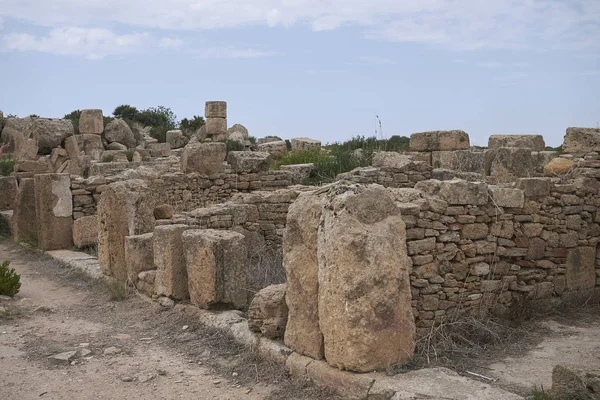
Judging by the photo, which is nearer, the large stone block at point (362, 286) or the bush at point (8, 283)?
the large stone block at point (362, 286)

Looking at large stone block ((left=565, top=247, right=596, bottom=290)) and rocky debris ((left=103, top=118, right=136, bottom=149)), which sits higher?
rocky debris ((left=103, top=118, right=136, bottom=149))

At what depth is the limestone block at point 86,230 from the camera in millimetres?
12391

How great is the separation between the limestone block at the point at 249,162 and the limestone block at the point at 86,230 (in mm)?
2760

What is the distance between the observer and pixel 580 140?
9.31 m

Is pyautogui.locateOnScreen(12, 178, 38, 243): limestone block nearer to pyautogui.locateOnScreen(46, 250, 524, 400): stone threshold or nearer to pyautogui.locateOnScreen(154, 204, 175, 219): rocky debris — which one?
pyautogui.locateOnScreen(154, 204, 175, 219): rocky debris

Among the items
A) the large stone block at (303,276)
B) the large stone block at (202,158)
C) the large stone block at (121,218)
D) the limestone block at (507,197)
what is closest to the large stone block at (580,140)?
the limestone block at (507,197)

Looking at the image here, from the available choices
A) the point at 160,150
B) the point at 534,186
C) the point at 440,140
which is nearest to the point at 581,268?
the point at 534,186

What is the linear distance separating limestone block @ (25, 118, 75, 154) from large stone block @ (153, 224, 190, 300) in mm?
18256

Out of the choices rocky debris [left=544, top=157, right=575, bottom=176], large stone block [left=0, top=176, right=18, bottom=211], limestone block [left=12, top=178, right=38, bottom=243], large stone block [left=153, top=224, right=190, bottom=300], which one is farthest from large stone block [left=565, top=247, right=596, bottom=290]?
large stone block [left=0, top=176, right=18, bottom=211]

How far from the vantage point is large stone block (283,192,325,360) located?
5.65 meters

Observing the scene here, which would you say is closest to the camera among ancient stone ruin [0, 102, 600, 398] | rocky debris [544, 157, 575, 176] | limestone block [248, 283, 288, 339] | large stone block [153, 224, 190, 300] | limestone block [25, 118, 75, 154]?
ancient stone ruin [0, 102, 600, 398]

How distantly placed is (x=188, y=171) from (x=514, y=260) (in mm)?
7587

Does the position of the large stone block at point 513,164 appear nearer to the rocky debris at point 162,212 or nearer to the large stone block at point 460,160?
the large stone block at point 460,160

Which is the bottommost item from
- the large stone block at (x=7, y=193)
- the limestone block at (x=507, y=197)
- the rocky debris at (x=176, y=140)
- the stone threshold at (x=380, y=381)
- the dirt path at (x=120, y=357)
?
the dirt path at (x=120, y=357)
